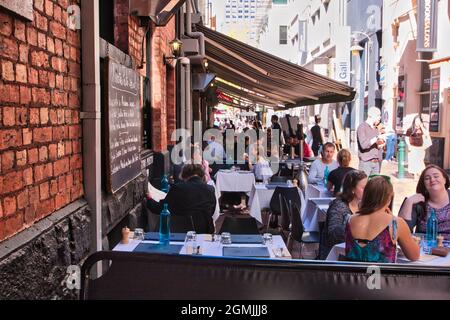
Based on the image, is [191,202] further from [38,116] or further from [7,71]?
[7,71]

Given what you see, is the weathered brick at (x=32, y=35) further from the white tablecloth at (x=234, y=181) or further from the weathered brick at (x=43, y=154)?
the white tablecloth at (x=234, y=181)

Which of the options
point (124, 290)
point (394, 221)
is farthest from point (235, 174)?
point (124, 290)

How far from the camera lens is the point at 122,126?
18.2 ft

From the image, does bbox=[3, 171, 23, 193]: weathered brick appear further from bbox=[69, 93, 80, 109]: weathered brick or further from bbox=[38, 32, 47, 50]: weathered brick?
bbox=[69, 93, 80, 109]: weathered brick

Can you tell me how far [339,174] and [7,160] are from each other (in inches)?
220

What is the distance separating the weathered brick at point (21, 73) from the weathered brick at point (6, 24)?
0.19 m

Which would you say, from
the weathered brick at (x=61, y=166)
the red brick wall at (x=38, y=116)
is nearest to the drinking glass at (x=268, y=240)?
the red brick wall at (x=38, y=116)

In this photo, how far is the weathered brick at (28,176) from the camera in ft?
9.91

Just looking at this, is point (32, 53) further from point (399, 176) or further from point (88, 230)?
point (399, 176)

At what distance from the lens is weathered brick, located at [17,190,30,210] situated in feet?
9.55

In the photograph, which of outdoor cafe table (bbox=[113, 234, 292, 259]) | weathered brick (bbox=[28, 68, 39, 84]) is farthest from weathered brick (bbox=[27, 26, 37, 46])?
outdoor cafe table (bbox=[113, 234, 292, 259])

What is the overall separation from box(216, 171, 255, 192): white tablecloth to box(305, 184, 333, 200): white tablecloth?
5.21 feet
